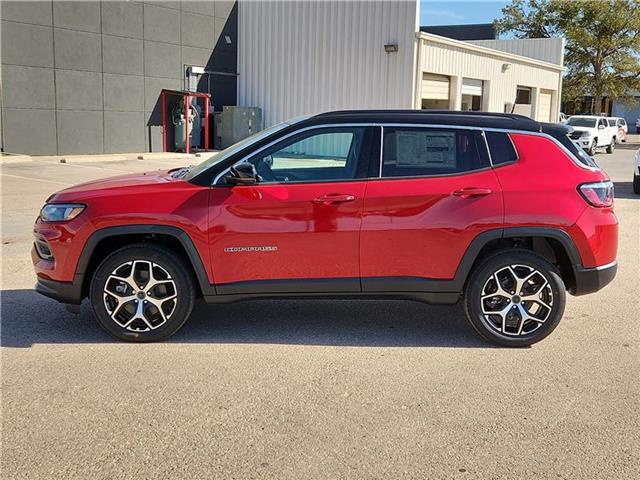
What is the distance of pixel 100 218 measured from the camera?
16.7 ft

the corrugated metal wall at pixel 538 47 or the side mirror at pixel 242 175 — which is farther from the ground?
the corrugated metal wall at pixel 538 47

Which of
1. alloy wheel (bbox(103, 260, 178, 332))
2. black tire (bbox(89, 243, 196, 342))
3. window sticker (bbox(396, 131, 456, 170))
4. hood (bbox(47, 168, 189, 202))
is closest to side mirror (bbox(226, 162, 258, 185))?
hood (bbox(47, 168, 189, 202))

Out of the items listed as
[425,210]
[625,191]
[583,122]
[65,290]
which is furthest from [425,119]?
[583,122]

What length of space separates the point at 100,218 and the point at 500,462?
129 inches

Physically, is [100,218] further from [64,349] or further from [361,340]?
[361,340]

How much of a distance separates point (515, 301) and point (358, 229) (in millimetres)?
1327

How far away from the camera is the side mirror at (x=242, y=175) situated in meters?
5.06

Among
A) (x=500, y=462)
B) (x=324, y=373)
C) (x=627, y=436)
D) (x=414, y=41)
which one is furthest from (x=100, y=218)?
(x=414, y=41)

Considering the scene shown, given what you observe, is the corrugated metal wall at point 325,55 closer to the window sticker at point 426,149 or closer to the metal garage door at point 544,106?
the metal garage door at point 544,106

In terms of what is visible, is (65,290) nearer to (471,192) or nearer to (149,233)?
(149,233)

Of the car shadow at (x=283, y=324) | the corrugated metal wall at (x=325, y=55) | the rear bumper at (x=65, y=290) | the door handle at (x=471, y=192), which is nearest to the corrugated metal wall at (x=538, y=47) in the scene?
the corrugated metal wall at (x=325, y=55)

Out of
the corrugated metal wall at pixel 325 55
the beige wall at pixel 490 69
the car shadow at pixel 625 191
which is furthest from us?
the beige wall at pixel 490 69

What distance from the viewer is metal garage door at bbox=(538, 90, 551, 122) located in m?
36.2

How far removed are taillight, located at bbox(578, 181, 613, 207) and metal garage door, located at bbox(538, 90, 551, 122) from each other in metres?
32.6
